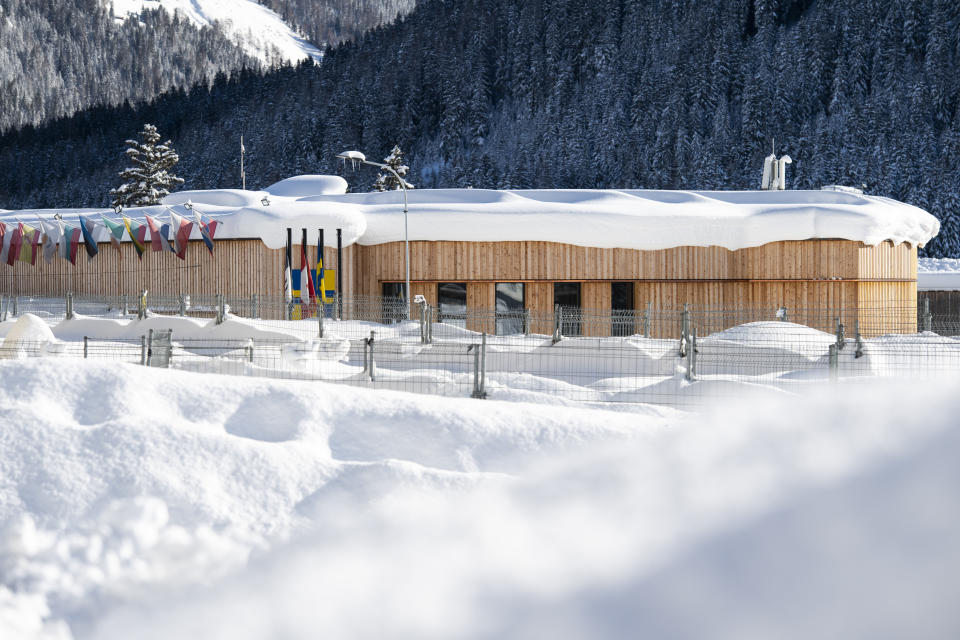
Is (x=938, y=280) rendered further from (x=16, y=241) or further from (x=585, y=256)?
(x=16, y=241)

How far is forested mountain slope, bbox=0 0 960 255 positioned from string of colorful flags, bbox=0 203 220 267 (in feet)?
179

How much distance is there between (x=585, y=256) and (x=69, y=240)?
56.0ft

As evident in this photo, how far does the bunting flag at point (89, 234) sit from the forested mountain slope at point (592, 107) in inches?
2210

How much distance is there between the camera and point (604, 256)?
94.7ft

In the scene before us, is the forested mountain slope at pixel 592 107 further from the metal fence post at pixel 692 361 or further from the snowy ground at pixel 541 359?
the metal fence post at pixel 692 361

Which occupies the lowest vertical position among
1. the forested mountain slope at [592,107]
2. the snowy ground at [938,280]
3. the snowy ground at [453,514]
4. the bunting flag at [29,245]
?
the snowy ground at [453,514]

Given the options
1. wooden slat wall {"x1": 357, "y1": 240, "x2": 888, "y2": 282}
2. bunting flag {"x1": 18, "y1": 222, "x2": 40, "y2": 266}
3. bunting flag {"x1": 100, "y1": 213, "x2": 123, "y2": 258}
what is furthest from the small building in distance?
bunting flag {"x1": 18, "y1": 222, "x2": 40, "y2": 266}

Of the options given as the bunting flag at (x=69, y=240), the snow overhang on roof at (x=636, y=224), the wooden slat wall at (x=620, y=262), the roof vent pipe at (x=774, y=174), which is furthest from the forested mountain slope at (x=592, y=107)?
the bunting flag at (x=69, y=240)

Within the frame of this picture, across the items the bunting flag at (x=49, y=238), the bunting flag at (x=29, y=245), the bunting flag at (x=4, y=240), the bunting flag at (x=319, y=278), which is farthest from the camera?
the bunting flag at (x=4, y=240)

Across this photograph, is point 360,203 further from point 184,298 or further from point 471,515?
point 471,515

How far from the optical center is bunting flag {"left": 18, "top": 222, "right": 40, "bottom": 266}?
104 feet

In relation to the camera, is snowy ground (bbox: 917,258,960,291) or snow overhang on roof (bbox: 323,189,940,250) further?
snowy ground (bbox: 917,258,960,291)

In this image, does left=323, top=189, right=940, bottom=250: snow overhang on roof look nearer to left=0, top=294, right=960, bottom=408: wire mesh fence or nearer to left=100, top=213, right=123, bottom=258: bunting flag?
left=0, top=294, right=960, bottom=408: wire mesh fence

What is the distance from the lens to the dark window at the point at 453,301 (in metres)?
28.6
